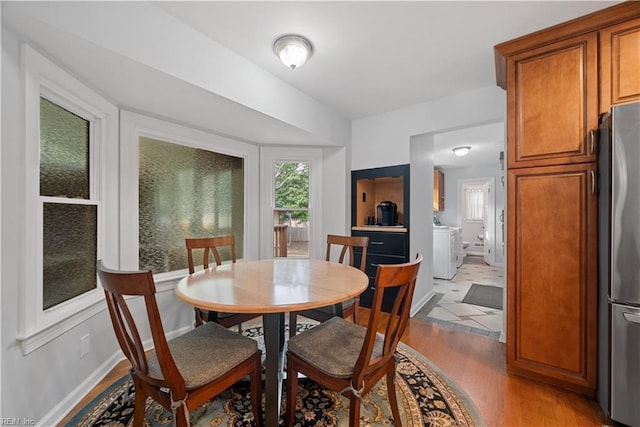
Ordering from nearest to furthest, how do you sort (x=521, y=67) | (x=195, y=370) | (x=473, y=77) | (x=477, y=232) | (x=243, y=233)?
1. (x=195, y=370)
2. (x=521, y=67)
3. (x=473, y=77)
4. (x=243, y=233)
5. (x=477, y=232)

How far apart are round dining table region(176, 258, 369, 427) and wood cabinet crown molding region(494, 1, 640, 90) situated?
200cm

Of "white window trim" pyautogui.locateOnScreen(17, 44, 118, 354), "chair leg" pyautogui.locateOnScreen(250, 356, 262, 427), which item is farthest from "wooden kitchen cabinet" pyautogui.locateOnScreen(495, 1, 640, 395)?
"white window trim" pyautogui.locateOnScreen(17, 44, 118, 354)

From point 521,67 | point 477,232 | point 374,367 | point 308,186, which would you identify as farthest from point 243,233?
point 477,232

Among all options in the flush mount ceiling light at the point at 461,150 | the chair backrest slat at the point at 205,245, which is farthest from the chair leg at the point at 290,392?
the flush mount ceiling light at the point at 461,150

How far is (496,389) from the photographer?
6.09ft

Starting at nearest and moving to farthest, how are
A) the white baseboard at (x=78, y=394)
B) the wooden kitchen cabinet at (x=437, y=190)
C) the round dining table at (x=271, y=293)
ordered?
the round dining table at (x=271, y=293) < the white baseboard at (x=78, y=394) < the wooden kitchen cabinet at (x=437, y=190)

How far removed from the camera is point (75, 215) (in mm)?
1860

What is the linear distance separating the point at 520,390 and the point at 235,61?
3161 millimetres

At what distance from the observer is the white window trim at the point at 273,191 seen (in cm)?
346

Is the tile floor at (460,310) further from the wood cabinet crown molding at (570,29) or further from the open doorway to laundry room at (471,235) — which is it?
the wood cabinet crown molding at (570,29)

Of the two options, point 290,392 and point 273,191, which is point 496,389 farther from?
point 273,191

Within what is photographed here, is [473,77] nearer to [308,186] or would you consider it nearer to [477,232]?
[308,186]

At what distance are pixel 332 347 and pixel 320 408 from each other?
20.2 inches

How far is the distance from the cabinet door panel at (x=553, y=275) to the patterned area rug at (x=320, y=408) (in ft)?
2.16
